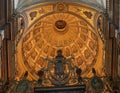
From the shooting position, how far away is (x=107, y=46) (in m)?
18.3

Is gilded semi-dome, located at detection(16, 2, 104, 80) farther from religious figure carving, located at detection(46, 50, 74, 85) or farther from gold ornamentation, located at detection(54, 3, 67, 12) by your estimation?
religious figure carving, located at detection(46, 50, 74, 85)

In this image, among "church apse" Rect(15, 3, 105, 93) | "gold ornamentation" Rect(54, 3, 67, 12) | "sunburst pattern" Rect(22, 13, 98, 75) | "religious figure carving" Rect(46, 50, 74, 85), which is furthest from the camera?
"sunburst pattern" Rect(22, 13, 98, 75)

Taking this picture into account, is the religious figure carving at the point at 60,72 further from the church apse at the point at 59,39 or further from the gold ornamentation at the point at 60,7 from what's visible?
the gold ornamentation at the point at 60,7

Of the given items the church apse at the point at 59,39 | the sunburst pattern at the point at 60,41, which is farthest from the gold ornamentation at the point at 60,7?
the sunburst pattern at the point at 60,41

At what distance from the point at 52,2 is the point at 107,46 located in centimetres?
341

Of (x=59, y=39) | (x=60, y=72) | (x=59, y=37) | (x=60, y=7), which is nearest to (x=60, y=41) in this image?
(x=59, y=39)

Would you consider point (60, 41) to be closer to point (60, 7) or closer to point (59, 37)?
point (59, 37)

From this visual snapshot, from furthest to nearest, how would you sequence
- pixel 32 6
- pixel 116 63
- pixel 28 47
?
pixel 28 47 → pixel 32 6 → pixel 116 63

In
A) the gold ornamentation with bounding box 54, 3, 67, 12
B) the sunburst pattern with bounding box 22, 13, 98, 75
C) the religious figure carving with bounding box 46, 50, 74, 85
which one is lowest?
the religious figure carving with bounding box 46, 50, 74, 85

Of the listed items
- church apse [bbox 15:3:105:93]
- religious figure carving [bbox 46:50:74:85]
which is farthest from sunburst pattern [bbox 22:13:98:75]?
religious figure carving [bbox 46:50:74:85]

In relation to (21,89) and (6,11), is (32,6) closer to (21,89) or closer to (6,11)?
(6,11)

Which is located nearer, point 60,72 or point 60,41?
point 60,72

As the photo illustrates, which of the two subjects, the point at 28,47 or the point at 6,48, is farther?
the point at 28,47

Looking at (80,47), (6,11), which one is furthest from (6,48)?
(80,47)
